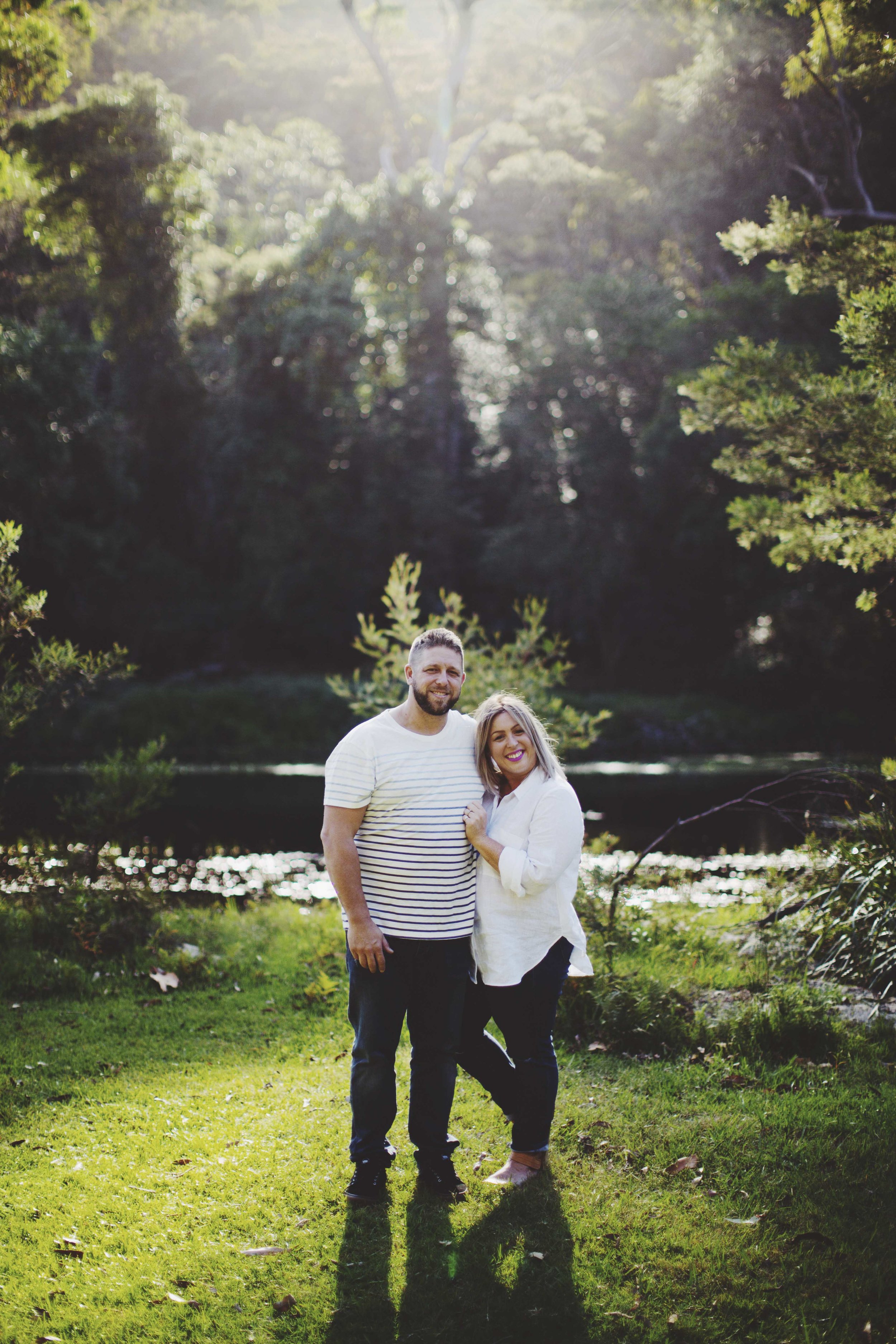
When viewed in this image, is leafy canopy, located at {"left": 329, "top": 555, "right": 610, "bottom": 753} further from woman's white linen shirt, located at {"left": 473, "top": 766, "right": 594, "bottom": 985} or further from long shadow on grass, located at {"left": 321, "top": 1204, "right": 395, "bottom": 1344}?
long shadow on grass, located at {"left": 321, "top": 1204, "right": 395, "bottom": 1344}

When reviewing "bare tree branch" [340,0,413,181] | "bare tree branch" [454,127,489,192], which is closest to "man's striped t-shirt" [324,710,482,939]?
"bare tree branch" [340,0,413,181]

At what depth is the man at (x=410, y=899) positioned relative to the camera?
3879 mm

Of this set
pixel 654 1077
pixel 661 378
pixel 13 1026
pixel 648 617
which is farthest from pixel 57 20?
pixel 648 617

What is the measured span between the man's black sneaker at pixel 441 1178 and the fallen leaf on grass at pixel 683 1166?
890 millimetres

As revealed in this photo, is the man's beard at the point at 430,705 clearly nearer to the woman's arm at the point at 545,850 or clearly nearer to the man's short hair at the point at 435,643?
the man's short hair at the point at 435,643

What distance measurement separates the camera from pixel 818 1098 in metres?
4.79

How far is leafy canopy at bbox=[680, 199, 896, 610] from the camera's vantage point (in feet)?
22.5

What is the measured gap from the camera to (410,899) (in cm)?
392

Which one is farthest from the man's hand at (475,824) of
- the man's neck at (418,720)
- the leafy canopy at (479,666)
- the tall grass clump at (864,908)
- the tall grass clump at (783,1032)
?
the leafy canopy at (479,666)

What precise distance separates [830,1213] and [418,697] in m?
2.55

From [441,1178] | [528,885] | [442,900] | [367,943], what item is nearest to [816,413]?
[528,885]

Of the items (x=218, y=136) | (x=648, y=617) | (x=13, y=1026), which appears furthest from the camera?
(x=648, y=617)

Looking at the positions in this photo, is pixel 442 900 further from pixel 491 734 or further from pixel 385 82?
pixel 385 82

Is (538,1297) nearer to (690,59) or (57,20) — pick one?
(57,20)
